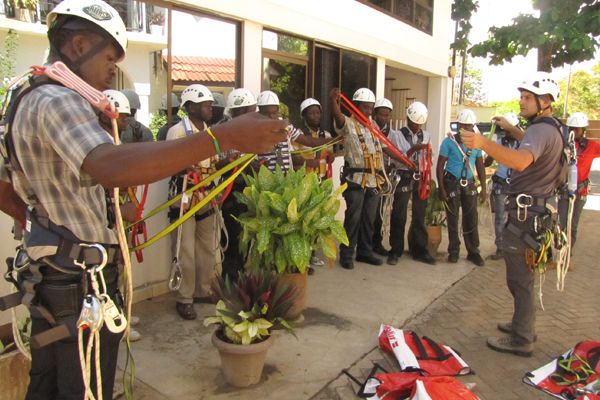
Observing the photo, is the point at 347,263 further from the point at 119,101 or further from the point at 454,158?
the point at 119,101

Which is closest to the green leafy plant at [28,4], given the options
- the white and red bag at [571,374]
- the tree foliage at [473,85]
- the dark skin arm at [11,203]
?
the dark skin arm at [11,203]

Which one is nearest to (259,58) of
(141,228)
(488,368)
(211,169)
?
(211,169)

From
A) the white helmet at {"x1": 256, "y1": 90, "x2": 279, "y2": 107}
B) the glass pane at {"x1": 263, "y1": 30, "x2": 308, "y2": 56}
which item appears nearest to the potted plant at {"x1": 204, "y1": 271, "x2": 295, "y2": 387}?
the white helmet at {"x1": 256, "y1": 90, "x2": 279, "y2": 107}

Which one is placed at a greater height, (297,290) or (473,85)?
(473,85)

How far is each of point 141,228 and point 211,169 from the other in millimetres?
900

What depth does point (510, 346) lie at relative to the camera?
14.1 feet

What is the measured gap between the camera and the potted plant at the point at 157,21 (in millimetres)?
5371

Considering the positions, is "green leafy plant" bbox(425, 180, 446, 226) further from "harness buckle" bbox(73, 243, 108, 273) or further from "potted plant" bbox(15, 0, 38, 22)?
"harness buckle" bbox(73, 243, 108, 273)

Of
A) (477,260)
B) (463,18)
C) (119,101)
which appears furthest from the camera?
(463,18)

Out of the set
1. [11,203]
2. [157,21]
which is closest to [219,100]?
[157,21]

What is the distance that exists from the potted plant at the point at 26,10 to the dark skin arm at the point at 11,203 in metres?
4.85

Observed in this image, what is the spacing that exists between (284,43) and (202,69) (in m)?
1.65

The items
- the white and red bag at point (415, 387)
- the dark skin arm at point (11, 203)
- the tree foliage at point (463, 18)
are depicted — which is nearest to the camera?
the dark skin arm at point (11, 203)

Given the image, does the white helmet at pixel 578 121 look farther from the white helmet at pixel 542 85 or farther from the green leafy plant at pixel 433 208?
the white helmet at pixel 542 85
